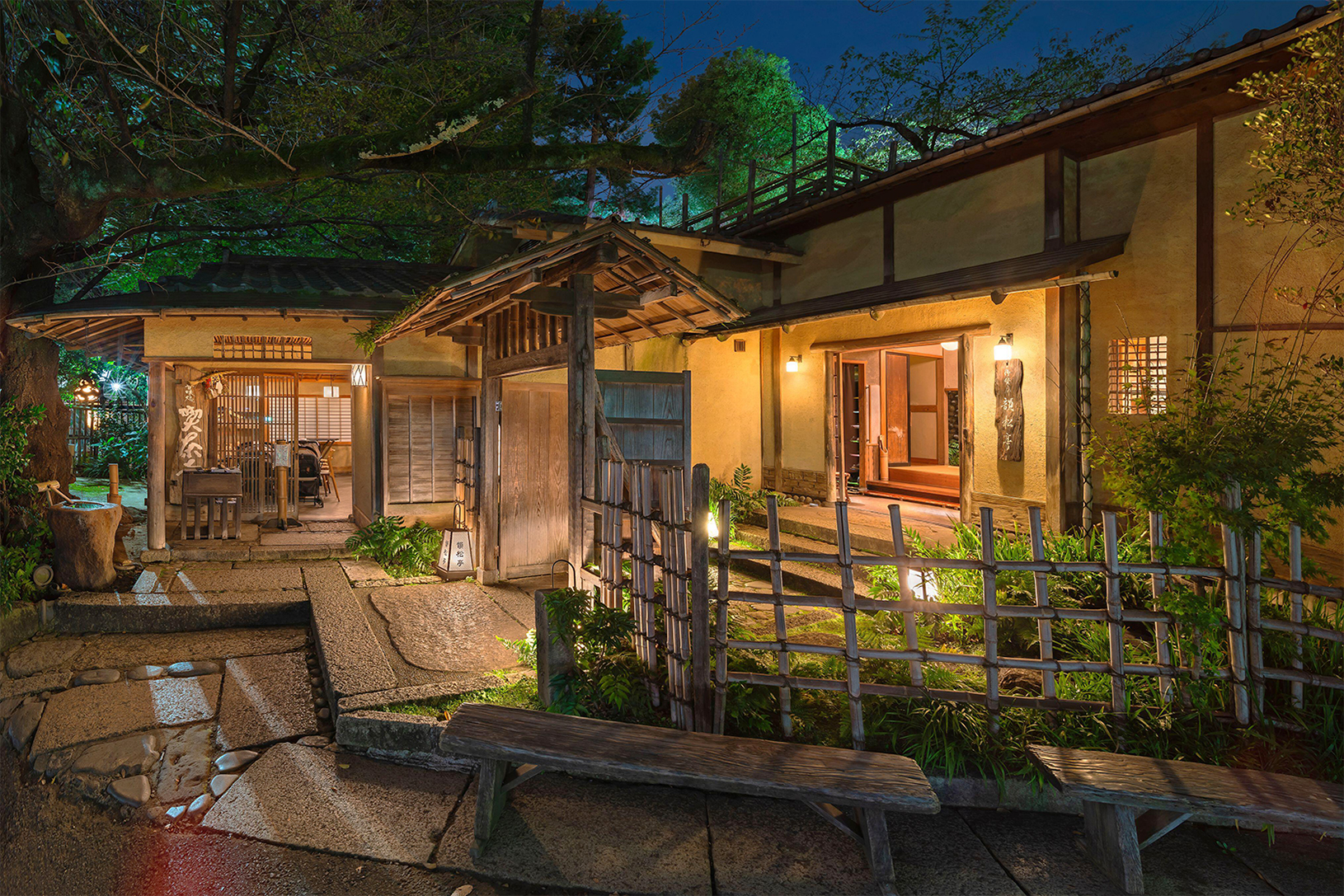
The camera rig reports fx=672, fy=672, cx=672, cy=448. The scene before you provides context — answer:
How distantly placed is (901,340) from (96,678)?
33.1ft

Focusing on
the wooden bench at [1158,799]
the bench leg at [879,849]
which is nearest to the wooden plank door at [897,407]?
the wooden bench at [1158,799]

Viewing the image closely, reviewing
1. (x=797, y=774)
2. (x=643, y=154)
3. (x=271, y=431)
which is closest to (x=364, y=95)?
(x=643, y=154)

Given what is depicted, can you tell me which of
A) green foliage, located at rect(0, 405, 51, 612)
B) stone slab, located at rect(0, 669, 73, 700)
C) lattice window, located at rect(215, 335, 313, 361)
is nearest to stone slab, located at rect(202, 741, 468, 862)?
stone slab, located at rect(0, 669, 73, 700)

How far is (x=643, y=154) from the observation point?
678 cm

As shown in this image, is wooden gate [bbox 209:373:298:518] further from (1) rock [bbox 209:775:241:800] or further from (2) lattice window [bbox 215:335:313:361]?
(1) rock [bbox 209:775:241:800]

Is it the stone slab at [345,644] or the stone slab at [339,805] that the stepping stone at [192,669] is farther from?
the stone slab at [339,805]

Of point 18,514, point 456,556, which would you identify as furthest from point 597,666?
point 18,514

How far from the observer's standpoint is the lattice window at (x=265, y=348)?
385 inches

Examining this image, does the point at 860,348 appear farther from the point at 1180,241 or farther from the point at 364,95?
the point at 364,95

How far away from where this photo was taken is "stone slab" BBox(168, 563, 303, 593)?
821 cm

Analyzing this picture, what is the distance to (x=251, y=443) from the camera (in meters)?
12.2

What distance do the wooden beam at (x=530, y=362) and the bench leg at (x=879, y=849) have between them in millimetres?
4364

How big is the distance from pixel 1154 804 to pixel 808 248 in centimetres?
1011

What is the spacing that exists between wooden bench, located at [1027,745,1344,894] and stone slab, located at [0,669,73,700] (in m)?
7.77
